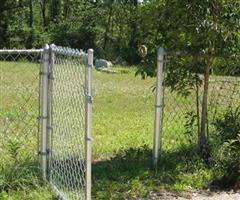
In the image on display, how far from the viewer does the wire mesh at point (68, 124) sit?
452 cm

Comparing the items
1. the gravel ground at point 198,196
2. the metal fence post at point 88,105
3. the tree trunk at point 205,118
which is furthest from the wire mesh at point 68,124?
the tree trunk at point 205,118

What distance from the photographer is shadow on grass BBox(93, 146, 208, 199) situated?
5750mm

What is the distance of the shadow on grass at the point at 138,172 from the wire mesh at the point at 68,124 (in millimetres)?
527

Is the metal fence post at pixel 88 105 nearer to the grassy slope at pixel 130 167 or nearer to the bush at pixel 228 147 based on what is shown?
the grassy slope at pixel 130 167

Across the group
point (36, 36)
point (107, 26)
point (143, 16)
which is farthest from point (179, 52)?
point (107, 26)

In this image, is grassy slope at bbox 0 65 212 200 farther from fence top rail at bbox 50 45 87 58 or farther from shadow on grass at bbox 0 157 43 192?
fence top rail at bbox 50 45 87 58

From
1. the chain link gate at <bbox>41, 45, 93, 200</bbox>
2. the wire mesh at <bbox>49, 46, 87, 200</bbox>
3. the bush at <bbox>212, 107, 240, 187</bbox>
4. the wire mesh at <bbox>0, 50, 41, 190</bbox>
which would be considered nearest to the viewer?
the chain link gate at <bbox>41, 45, 93, 200</bbox>

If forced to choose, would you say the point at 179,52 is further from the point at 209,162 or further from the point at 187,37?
the point at 209,162

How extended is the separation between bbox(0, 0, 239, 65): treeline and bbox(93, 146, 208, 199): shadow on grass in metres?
1.31

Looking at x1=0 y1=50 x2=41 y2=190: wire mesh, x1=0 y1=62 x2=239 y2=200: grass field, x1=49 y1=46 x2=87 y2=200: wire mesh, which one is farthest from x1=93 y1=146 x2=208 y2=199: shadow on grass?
x1=0 y1=50 x2=41 y2=190: wire mesh

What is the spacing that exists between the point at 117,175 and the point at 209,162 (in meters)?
1.22

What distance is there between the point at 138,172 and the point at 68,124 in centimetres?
167

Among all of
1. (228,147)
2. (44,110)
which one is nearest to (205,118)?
(228,147)

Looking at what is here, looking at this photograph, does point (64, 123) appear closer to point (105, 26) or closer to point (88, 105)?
point (88, 105)
